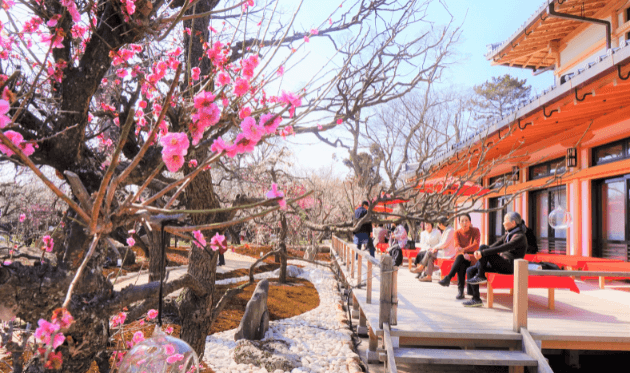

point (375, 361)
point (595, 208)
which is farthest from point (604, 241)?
point (375, 361)

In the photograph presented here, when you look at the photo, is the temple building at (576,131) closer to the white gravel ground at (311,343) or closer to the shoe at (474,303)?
the shoe at (474,303)

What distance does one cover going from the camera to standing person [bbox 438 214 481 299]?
6379 millimetres

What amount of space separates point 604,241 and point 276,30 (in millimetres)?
8455

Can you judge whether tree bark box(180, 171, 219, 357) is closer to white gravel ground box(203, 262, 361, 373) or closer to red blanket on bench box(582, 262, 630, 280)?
white gravel ground box(203, 262, 361, 373)

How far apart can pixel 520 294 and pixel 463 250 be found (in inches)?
74.1

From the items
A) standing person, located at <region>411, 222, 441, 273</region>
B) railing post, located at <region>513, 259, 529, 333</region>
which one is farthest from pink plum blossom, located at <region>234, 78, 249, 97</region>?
standing person, located at <region>411, 222, 441, 273</region>

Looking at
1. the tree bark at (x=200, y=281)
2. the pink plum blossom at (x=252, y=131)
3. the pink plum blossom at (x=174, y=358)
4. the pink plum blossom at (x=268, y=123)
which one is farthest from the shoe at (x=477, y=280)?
the pink plum blossom at (x=252, y=131)

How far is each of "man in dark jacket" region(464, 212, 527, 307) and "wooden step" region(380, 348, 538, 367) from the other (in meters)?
1.45

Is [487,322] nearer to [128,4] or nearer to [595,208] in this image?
[128,4]

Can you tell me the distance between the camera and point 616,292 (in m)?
7.42

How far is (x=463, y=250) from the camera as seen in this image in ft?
21.1

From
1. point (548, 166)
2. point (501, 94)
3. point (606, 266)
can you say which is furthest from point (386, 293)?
point (501, 94)

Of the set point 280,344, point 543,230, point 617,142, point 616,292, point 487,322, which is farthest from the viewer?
point 543,230

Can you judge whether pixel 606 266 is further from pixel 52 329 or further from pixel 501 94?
pixel 501 94
